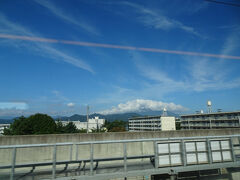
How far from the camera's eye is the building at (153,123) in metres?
92.6

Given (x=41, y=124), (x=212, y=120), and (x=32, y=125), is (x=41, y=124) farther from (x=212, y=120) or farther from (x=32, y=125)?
(x=212, y=120)

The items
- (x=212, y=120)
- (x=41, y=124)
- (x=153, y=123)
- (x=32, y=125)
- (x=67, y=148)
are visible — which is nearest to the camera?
(x=67, y=148)

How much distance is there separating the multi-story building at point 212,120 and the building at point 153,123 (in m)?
7.73

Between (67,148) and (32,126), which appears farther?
(32,126)

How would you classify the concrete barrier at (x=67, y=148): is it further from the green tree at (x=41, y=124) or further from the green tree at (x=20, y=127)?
the green tree at (x=20, y=127)

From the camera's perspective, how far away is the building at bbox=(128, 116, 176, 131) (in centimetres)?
9256

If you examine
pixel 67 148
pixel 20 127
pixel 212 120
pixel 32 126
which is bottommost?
pixel 20 127

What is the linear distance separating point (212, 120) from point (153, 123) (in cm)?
3912

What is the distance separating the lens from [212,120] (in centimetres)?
7038

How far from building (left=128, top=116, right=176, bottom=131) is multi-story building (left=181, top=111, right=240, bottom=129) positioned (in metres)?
7.73

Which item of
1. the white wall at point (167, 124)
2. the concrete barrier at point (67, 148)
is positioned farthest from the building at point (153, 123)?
the concrete barrier at point (67, 148)

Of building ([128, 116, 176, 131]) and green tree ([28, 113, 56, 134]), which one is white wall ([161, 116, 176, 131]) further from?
green tree ([28, 113, 56, 134])

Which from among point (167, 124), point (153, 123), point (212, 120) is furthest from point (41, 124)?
point (153, 123)

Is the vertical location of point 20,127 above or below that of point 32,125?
below
